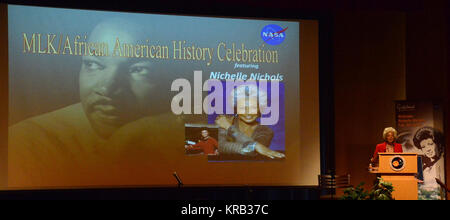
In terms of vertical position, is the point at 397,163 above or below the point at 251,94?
below

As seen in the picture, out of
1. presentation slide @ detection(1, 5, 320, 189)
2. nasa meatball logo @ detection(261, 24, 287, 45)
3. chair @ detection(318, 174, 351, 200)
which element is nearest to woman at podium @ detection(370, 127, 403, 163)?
chair @ detection(318, 174, 351, 200)

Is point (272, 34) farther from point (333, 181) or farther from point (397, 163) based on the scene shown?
point (397, 163)

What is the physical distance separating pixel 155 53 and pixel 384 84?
3992 millimetres

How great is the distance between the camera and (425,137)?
8164mm

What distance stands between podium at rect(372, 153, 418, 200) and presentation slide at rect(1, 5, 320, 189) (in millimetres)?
3127

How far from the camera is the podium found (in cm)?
586

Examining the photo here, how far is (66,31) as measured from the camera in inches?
324

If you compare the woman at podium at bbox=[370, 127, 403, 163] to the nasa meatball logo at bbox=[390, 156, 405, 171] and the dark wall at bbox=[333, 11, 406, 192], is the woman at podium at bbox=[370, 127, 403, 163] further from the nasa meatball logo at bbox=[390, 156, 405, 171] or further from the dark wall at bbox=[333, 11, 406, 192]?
the dark wall at bbox=[333, 11, 406, 192]

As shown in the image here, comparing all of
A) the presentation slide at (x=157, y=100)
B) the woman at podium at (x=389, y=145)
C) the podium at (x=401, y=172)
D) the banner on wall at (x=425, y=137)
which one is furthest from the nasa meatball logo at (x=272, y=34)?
the podium at (x=401, y=172)

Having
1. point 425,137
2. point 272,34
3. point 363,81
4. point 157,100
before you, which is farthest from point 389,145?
point 157,100

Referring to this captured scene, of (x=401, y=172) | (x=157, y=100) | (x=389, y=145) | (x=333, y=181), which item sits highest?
(x=157, y=100)

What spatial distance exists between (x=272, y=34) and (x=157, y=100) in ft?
7.34
